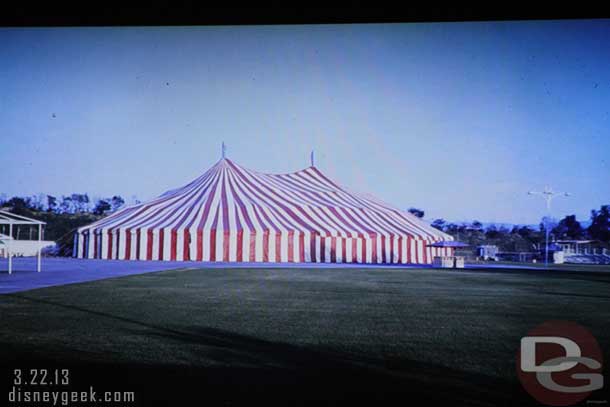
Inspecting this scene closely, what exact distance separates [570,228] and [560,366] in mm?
39762

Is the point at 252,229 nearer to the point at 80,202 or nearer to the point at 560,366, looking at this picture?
the point at 80,202

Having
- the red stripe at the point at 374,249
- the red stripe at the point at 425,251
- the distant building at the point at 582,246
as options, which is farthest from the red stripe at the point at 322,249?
the distant building at the point at 582,246

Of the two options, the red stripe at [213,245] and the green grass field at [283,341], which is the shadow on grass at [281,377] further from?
the red stripe at [213,245]

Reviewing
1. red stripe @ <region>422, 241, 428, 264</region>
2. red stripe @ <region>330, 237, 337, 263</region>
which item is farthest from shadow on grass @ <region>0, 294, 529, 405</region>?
red stripe @ <region>422, 241, 428, 264</region>

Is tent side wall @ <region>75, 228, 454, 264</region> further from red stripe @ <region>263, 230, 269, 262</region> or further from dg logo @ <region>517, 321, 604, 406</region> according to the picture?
dg logo @ <region>517, 321, 604, 406</region>

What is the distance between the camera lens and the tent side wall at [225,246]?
18.2 meters

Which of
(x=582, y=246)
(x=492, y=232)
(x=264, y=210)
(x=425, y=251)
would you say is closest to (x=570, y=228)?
(x=582, y=246)

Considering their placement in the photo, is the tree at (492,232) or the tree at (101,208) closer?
the tree at (101,208)

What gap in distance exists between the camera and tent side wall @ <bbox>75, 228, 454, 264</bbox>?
59.6 ft

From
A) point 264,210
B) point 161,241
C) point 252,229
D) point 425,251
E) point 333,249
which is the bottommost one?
point 425,251

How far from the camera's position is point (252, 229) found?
18.4 m

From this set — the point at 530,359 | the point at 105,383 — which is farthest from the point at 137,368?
the point at 530,359

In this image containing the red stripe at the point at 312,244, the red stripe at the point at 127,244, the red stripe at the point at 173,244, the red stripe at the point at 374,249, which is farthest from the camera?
the red stripe at the point at 374,249

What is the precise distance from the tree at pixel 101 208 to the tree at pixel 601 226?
1156 inches
